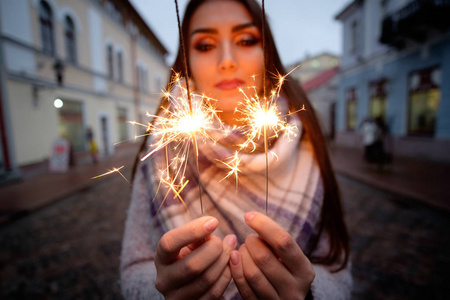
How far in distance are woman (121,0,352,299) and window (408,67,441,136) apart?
1046cm

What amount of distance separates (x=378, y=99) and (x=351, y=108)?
2.58 metres

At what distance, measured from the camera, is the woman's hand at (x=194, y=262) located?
611 mm

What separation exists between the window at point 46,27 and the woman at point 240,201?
1097cm

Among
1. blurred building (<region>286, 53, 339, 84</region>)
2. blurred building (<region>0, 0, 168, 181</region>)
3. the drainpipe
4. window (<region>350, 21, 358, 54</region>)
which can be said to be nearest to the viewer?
blurred building (<region>0, 0, 168, 181</region>)

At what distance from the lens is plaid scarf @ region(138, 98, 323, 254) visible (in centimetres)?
98

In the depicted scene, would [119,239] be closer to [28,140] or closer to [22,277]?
[22,277]

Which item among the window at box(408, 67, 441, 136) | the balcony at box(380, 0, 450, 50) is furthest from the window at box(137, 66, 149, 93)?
the window at box(408, 67, 441, 136)

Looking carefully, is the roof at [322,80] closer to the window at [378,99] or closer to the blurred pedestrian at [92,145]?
the window at [378,99]

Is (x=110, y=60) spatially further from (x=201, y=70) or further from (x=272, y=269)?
(x=272, y=269)

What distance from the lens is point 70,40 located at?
1055 cm

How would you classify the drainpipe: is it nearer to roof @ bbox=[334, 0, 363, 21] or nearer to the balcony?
roof @ bbox=[334, 0, 363, 21]

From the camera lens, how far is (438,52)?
8164mm

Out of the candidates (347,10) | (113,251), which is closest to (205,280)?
(113,251)

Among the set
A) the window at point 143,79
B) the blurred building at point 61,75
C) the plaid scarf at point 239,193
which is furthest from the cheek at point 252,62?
the window at point 143,79
